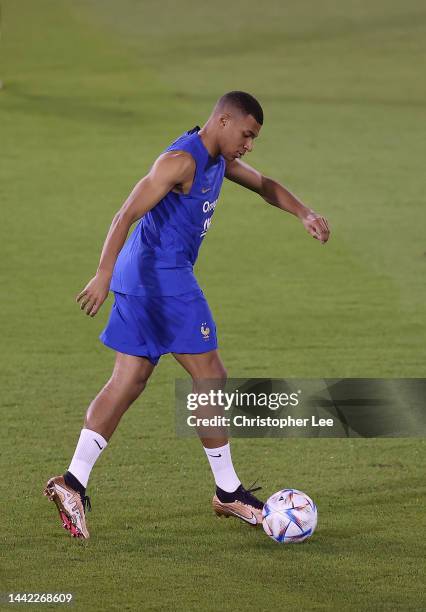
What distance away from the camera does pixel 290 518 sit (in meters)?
6.13

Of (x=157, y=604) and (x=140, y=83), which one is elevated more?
(x=140, y=83)

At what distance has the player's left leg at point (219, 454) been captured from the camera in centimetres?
636

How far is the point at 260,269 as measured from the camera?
12141mm

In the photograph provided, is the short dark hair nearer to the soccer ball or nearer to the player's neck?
the player's neck

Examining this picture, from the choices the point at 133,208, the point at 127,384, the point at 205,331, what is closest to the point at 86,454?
the point at 127,384

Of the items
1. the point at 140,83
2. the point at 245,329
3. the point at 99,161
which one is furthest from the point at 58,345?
the point at 140,83

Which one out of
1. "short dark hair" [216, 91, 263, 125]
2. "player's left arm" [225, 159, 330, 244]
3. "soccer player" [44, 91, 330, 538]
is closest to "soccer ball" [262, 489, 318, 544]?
"soccer player" [44, 91, 330, 538]

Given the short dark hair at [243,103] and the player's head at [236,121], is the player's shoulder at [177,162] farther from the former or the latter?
the short dark hair at [243,103]

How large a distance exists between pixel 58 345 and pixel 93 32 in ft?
46.6

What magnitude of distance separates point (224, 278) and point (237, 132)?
18.4ft

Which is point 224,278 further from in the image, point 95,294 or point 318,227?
point 95,294

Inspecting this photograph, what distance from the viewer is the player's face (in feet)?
20.4

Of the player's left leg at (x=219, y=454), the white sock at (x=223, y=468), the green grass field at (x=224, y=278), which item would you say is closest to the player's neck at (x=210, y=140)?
the player's left leg at (x=219, y=454)

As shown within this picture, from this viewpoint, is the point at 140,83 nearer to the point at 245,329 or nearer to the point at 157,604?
the point at 245,329
